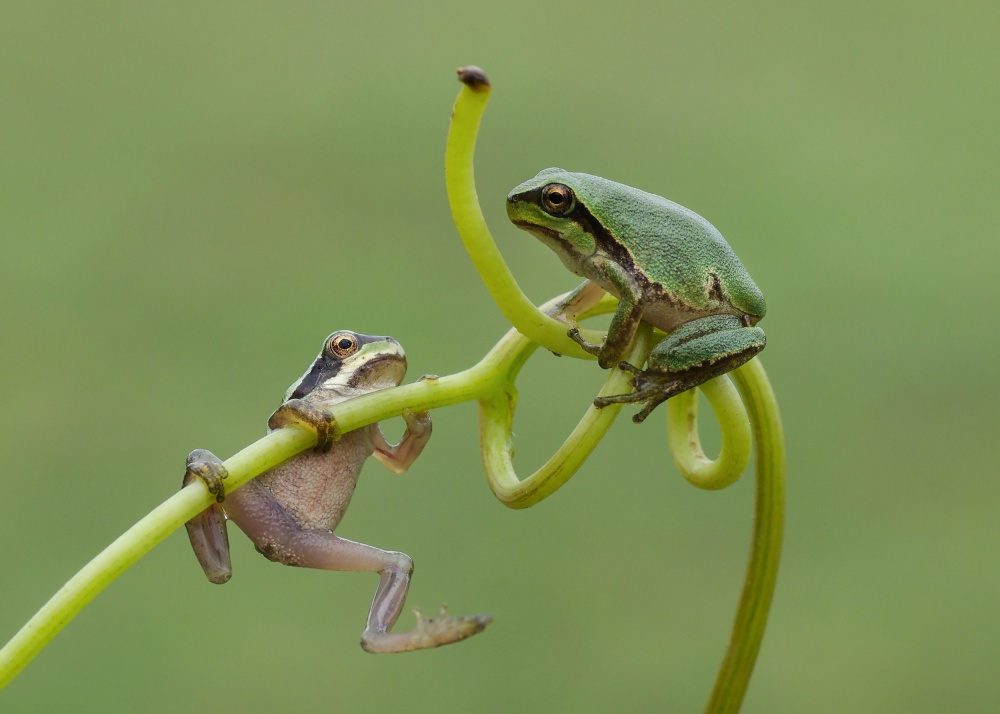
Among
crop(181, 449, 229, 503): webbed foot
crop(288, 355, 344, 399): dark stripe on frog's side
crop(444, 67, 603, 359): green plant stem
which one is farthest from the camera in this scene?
crop(288, 355, 344, 399): dark stripe on frog's side

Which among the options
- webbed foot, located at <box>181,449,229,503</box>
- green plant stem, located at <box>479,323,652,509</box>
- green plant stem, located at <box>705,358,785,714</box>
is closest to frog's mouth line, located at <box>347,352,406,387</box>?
green plant stem, located at <box>479,323,652,509</box>

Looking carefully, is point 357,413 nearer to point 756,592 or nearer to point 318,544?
point 318,544

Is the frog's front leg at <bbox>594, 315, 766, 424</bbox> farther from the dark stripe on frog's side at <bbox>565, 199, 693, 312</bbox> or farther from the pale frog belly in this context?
the pale frog belly

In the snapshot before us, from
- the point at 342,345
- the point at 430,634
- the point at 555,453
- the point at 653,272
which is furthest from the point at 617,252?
the point at 430,634

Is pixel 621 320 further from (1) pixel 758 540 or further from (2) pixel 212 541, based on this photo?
(2) pixel 212 541

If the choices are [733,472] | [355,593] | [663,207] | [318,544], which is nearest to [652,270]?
[663,207]

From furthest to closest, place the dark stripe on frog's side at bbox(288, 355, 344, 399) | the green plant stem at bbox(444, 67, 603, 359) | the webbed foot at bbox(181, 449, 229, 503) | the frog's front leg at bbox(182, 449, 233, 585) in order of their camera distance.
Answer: the dark stripe on frog's side at bbox(288, 355, 344, 399)
the frog's front leg at bbox(182, 449, 233, 585)
the webbed foot at bbox(181, 449, 229, 503)
the green plant stem at bbox(444, 67, 603, 359)
